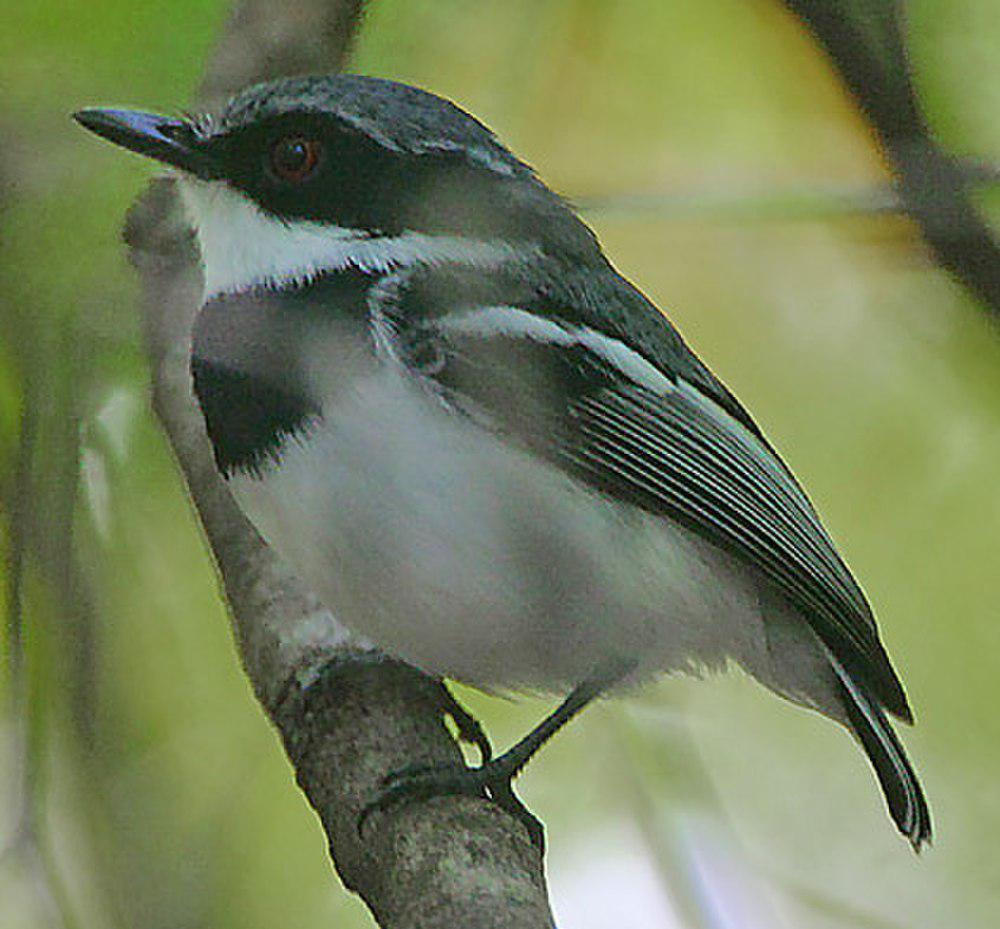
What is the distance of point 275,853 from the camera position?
2.05 ft

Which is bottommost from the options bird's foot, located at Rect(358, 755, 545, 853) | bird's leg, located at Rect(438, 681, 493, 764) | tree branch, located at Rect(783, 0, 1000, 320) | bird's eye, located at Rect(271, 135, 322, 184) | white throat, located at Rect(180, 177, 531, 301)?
bird's leg, located at Rect(438, 681, 493, 764)

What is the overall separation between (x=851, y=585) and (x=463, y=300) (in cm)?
21

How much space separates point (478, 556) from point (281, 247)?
18cm

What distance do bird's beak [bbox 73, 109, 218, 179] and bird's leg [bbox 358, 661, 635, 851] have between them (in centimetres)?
29

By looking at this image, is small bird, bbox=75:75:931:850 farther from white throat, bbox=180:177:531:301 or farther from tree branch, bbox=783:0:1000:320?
tree branch, bbox=783:0:1000:320

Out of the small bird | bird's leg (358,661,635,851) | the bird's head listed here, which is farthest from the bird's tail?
the bird's head

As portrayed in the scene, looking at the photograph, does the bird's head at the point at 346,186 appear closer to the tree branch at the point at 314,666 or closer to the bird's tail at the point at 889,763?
the tree branch at the point at 314,666

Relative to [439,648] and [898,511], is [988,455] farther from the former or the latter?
[439,648]

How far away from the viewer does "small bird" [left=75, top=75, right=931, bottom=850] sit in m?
0.68

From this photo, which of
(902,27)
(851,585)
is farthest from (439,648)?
(902,27)

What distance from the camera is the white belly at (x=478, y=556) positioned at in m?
0.67

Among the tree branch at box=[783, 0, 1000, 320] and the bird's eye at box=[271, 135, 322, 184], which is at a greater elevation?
the tree branch at box=[783, 0, 1000, 320]

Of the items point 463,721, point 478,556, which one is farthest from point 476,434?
point 463,721

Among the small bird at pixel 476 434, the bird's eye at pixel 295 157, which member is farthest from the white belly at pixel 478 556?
the bird's eye at pixel 295 157
